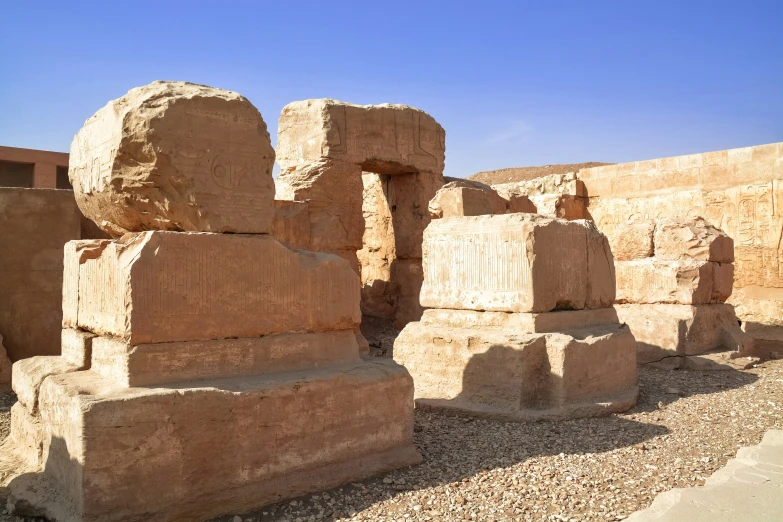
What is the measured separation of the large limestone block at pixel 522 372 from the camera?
4.20 metres

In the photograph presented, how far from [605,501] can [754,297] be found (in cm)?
828

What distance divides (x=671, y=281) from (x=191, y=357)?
5364 millimetres

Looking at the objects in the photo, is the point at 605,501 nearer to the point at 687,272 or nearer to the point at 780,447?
the point at 780,447

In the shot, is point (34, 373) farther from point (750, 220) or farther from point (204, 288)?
point (750, 220)

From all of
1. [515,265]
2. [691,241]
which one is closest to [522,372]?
[515,265]

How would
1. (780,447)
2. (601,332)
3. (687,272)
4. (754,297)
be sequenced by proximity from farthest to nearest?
(754,297)
(687,272)
(601,332)
(780,447)

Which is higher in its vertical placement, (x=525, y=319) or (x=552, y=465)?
(x=525, y=319)

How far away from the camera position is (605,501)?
9.12ft

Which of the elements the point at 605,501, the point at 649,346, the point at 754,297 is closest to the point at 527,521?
the point at 605,501

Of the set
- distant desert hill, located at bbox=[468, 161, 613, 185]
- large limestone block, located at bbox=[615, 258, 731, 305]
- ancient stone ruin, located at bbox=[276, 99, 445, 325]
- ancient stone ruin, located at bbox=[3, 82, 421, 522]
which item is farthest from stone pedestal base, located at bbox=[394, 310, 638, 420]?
distant desert hill, located at bbox=[468, 161, 613, 185]

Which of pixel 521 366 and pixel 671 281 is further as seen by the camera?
pixel 671 281

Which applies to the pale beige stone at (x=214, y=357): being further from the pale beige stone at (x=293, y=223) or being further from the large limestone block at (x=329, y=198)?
the large limestone block at (x=329, y=198)

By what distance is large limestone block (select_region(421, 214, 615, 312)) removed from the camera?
447cm

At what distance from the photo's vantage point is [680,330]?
20.6 feet
